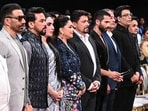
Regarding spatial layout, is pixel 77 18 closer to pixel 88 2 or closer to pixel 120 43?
pixel 120 43

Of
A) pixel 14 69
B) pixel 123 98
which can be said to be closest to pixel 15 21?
pixel 14 69

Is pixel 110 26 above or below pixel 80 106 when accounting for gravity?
above

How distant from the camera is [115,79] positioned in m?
4.56

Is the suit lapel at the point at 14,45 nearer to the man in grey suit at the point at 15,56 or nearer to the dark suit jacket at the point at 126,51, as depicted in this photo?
the man in grey suit at the point at 15,56

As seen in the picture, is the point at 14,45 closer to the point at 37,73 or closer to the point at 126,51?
the point at 37,73

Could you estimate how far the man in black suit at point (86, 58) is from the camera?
13.5 ft

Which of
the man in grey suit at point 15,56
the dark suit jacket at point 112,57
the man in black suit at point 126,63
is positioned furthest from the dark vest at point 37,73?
the man in black suit at point 126,63

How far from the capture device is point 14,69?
3.14 meters

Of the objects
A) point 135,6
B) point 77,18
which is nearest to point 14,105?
point 77,18

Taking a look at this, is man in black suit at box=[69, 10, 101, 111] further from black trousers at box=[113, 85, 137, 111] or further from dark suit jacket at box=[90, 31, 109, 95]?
black trousers at box=[113, 85, 137, 111]

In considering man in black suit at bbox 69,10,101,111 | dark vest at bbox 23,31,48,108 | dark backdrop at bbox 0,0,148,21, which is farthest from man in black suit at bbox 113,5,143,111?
dark backdrop at bbox 0,0,148,21

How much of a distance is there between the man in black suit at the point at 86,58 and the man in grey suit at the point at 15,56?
3.04 ft

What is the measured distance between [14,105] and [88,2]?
328 inches

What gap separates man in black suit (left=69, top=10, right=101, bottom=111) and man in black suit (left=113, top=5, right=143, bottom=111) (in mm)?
626
